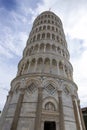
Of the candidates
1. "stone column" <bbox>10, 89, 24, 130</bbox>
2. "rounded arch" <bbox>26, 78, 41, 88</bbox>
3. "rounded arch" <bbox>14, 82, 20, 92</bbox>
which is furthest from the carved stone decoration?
"rounded arch" <bbox>14, 82, 20, 92</bbox>

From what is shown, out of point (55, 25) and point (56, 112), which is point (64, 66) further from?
point (55, 25)

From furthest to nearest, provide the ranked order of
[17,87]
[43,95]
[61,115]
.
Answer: [17,87] < [43,95] < [61,115]

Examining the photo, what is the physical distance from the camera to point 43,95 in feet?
50.7

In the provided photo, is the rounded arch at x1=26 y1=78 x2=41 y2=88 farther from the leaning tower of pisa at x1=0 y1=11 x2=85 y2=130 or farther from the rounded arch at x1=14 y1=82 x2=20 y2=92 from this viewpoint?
the rounded arch at x1=14 y1=82 x2=20 y2=92

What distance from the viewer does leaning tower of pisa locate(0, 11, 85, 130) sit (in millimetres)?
13791

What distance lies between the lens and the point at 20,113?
14195 millimetres

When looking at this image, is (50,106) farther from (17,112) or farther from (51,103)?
(17,112)

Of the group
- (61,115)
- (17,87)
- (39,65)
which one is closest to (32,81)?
(17,87)

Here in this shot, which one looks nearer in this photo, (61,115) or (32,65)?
(61,115)

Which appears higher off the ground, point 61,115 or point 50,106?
point 50,106

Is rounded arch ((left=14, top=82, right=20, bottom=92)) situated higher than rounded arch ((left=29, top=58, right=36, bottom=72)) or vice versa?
rounded arch ((left=29, top=58, right=36, bottom=72))

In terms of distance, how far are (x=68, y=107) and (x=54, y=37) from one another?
1411 centimetres

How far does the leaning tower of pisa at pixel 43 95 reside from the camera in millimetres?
13791

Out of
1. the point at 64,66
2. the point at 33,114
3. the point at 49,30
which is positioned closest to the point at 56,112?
the point at 33,114
